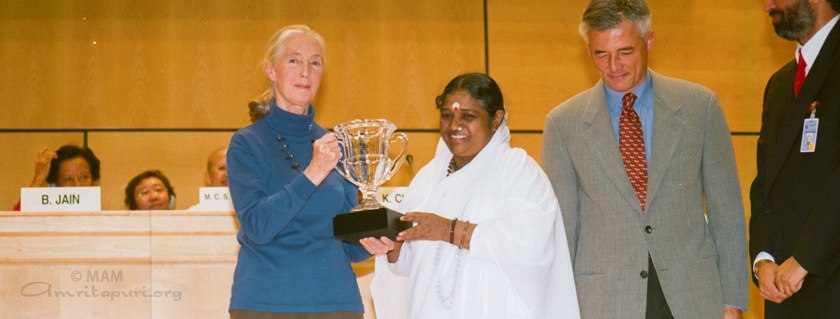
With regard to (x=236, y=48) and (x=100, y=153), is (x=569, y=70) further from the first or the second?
(x=100, y=153)

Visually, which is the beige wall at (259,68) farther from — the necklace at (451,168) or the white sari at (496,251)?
the white sari at (496,251)

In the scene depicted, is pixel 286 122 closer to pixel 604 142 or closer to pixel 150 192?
pixel 604 142

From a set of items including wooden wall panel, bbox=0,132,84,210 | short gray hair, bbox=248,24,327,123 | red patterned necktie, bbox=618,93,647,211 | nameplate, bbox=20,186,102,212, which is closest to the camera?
red patterned necktie, bbox=618,93,647,211

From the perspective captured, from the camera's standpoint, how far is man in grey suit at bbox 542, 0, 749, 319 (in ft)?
7.08

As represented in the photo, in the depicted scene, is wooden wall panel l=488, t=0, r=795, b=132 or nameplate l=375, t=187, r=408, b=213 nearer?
nameplate l=375, t=187, r=408, b=213

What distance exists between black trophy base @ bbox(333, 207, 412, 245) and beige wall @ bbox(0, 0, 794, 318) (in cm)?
329

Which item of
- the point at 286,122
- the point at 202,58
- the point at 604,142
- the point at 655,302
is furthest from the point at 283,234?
the point at 202,58

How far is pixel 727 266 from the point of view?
2.18m

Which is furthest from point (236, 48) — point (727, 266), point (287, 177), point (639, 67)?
point (727, 266)

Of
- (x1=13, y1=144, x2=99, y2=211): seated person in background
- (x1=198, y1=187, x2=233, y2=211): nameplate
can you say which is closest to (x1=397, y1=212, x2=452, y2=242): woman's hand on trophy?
A: (x1=198, y1=187, x2=233, y2=211): nameplate

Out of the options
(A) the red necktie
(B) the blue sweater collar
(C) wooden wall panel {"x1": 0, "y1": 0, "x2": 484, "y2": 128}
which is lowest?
(B) the blue sweater collar

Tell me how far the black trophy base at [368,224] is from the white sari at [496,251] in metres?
0.19

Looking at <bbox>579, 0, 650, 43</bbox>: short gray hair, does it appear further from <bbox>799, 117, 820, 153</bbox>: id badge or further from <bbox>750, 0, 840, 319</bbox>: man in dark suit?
<bbox>799, 117, 820, 153</bbox>: id badge

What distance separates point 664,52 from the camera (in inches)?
217
